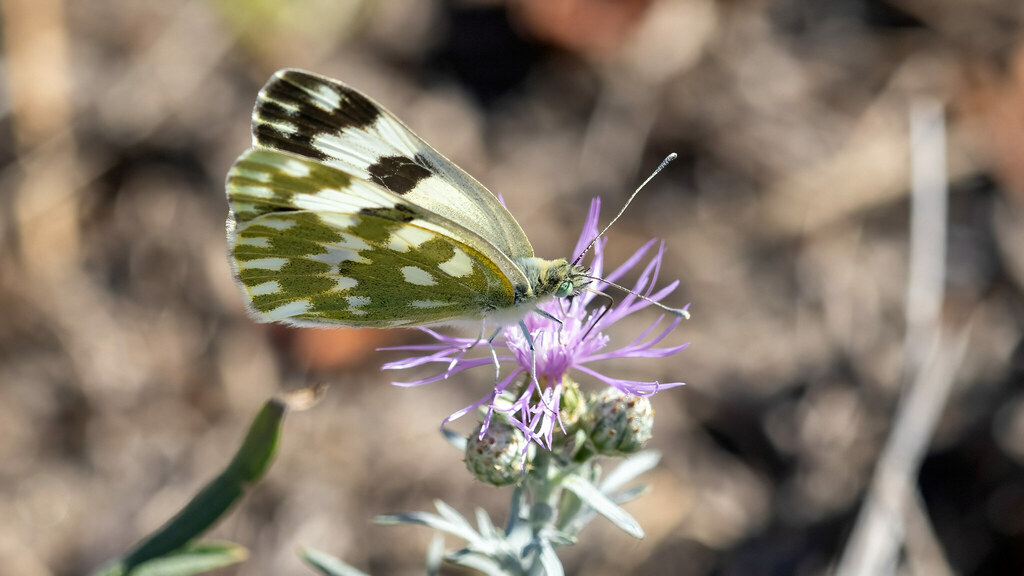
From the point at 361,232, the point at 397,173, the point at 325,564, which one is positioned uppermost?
the point at 397,173

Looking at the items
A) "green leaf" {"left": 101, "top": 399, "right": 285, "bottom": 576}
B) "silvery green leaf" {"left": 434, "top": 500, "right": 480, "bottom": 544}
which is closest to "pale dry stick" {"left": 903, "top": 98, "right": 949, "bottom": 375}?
"silvery green leaf" {"left": 434, "top": 500, "right": 480, "bottom": 544}

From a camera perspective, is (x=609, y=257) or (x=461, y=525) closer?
(x=461, y=525)

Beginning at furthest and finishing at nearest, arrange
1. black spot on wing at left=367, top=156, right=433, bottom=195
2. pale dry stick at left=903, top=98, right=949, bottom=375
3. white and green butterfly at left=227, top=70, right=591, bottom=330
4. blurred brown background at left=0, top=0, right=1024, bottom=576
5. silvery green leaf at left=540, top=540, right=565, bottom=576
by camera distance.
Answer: blurred brown background at left=0, top=0, right=1024, bottom=576 < pale dry stick at left=903, top=98, right=949, bottom=375 < black spot on wing at left=367, top=156, right=433, bottom=195 < white and green butterfly at left=227, top=70, right=591, bottom=330 < silvery green leaf at left=540, top=540, right=565, bottom=576

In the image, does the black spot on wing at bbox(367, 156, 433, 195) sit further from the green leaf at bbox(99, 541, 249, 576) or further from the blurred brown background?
the blurred brown background

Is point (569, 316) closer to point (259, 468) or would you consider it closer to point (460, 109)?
point (259, 468)

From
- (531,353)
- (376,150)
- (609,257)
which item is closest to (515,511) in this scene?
(531,353)

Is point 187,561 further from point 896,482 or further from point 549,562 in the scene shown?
point 896,482
